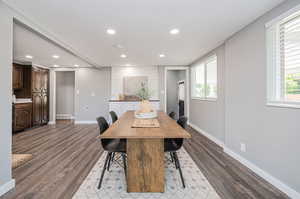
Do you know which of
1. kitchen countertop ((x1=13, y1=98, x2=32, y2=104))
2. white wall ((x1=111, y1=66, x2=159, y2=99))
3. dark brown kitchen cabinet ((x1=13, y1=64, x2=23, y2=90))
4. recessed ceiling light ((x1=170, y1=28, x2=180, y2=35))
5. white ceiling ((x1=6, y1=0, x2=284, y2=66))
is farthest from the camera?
white wall ((x1=111, y1=66, x2=159, y2=99))

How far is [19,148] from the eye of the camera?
311 centimetres

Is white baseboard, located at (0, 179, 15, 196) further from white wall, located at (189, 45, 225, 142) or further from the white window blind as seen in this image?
white wall, located at (189, 45, 225, 142)

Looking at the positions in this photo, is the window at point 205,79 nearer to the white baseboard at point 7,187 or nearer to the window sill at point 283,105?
the window sill at point 283,105

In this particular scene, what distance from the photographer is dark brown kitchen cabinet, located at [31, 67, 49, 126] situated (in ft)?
16.7

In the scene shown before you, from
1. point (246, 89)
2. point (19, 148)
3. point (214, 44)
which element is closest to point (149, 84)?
point (214, 44)

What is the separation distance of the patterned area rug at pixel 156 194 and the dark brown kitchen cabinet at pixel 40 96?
441 cm

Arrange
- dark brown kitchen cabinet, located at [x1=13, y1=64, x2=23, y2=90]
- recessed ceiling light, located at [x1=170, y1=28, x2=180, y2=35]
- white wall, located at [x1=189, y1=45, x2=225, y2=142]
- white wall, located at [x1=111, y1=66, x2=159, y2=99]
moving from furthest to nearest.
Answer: white wall, located at [x1=111, y1=66, x2=159, y2=99], dark brown kitchen cabinet, located at [x1=13, y1=64, x2=23, y2=90], white wall, located at [x1=189, y1=45, x2=225, y2=142], recessed ceiling light, located at [x1=170, y1=28, x2=180, y2=35]

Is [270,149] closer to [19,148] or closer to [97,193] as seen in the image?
[97,193]

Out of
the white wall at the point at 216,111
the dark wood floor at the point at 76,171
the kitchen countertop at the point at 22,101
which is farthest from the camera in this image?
the kitchen countertop at the point at 22,101

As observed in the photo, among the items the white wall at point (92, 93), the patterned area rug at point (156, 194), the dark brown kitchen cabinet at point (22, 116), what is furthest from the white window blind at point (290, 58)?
the dark brown kitchen cabinet at point (22, 116)

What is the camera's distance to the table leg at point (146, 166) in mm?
1695

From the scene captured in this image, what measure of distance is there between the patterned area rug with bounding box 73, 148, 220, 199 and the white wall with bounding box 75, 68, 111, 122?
3.83m

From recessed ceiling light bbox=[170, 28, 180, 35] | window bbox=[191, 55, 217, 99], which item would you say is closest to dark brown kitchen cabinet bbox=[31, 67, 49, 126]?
recessed ceiling light bbox=[170, 28, 180, 35]

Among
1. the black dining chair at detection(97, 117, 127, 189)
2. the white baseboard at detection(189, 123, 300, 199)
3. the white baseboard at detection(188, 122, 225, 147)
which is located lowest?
the white baseboard at detection(189, 123, 300, 199)
